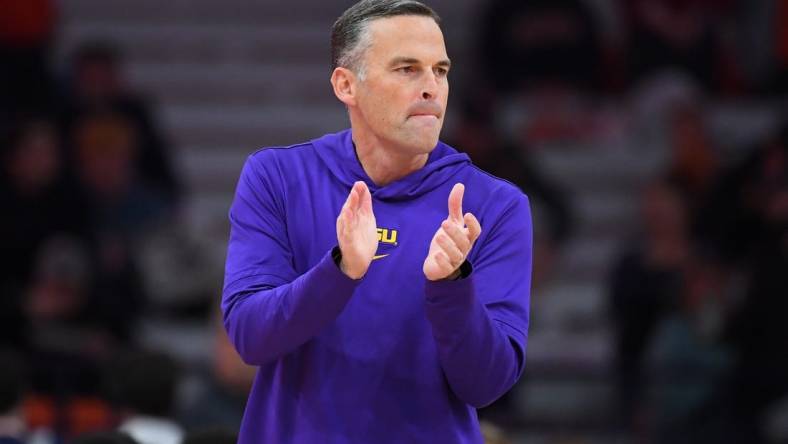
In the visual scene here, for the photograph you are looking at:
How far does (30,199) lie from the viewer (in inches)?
348

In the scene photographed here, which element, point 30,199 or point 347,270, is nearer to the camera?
point 347,270

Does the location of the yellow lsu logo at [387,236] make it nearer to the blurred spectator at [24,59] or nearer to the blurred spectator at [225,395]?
the blurred spectator at [225,395]

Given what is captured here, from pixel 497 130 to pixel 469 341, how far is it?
6.82 meters

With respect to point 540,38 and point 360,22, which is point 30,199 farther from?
point 360,22

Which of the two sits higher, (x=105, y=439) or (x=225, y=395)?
(x=105, y=439)

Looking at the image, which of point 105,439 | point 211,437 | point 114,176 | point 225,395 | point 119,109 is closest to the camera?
point 105,439

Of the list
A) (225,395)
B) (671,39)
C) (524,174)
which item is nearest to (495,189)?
(225,395)

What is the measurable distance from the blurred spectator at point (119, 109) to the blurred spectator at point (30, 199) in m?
0.52

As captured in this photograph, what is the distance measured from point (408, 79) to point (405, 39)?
83mm

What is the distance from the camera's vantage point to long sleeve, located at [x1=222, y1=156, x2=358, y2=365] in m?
2.91

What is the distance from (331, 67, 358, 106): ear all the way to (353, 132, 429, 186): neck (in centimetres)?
9

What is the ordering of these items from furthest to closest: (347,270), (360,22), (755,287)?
(755,287)
(360,22)
(347,270)

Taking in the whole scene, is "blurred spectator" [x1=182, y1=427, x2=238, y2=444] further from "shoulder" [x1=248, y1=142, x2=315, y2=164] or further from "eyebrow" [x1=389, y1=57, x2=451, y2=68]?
"eyebrow" [x1=389, y1=57, x2=451, y2=68]

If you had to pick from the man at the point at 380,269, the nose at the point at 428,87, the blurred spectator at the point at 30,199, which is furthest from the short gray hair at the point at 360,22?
the blurred spectator at the point at 30,199
